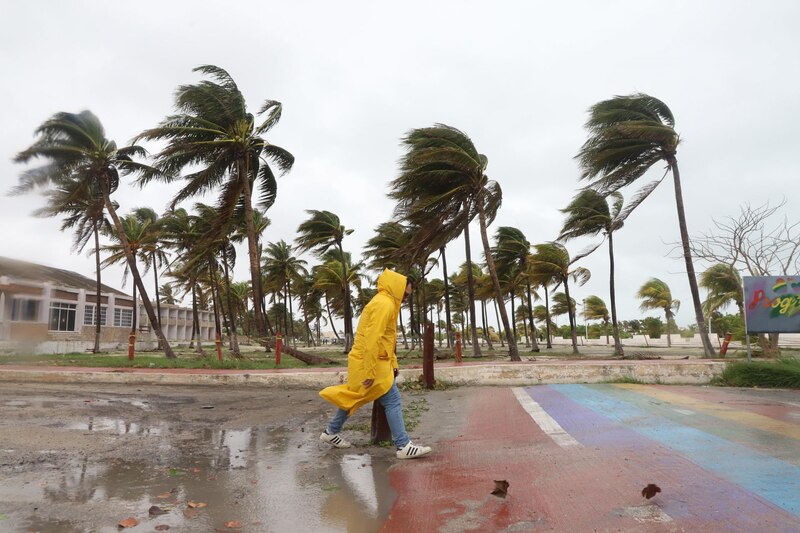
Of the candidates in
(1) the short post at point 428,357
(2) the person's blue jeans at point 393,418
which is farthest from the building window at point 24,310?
(1) the short post at point 428,357

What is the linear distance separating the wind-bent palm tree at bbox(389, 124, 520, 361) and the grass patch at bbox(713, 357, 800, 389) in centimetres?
685

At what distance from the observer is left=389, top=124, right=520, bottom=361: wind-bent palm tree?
1631cm

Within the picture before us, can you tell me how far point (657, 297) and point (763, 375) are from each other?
39720mm

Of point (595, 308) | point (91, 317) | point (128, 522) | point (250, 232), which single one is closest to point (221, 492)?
point (128, 522)

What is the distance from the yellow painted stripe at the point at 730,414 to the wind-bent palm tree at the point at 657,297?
4127cm

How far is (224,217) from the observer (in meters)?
17.8

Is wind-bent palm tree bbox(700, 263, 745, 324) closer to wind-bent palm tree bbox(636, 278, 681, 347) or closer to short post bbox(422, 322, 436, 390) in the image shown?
wind-bent palm tree bbox(636, 278, 681, 347)

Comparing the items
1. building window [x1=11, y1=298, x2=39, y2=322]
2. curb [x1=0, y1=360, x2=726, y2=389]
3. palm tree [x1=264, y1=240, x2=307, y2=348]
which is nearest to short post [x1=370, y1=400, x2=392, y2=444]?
building window [x1=11, y1=298, x2=39, y2=322]

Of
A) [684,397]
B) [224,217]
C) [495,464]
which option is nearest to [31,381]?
[224,217]

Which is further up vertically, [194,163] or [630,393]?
[194,163]

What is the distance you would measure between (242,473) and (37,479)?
1.43 m

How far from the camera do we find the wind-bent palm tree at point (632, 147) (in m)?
14.6

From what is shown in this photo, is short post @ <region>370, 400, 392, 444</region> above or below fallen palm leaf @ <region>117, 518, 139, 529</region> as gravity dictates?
above

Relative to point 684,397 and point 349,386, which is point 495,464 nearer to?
point 349,386
